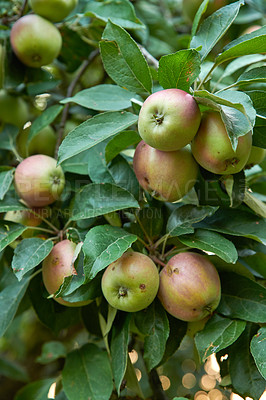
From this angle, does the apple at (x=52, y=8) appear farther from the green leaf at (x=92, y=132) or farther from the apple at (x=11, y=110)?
the green leaf at (x=92, y=132)

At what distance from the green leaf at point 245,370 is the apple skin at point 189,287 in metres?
0.11

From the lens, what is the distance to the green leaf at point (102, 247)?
78cm

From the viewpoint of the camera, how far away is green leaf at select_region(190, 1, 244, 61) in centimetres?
90

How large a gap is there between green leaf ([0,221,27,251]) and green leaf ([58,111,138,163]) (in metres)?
0.21

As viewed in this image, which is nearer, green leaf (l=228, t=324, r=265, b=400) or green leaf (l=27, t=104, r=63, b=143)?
green leaf (l=228, t=324, r=265, b=400)

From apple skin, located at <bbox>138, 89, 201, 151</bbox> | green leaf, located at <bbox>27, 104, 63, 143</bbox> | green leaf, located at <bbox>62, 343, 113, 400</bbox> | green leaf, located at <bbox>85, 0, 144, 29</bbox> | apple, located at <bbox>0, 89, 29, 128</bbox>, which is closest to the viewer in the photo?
apple skin, located at <bbox>138, 89, 201, 151</bbox>

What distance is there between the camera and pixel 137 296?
81 centimetres

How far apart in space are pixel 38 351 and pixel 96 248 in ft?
4.77

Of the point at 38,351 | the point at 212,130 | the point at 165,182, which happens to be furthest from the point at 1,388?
the point at 212,130

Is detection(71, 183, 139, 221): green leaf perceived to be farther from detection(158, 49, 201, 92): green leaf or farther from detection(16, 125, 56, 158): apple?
detection(16, 125, 56, 158): apple

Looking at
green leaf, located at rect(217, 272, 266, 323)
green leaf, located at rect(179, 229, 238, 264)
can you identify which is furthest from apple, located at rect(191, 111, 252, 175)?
green leaf, located at rect(217, 272, 266, 323)

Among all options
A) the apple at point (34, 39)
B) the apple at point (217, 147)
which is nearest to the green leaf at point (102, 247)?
the apple at point (217, 147)

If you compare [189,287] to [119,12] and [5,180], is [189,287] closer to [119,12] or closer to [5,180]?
[5,180]

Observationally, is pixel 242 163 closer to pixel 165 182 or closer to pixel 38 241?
pixel 165 182
